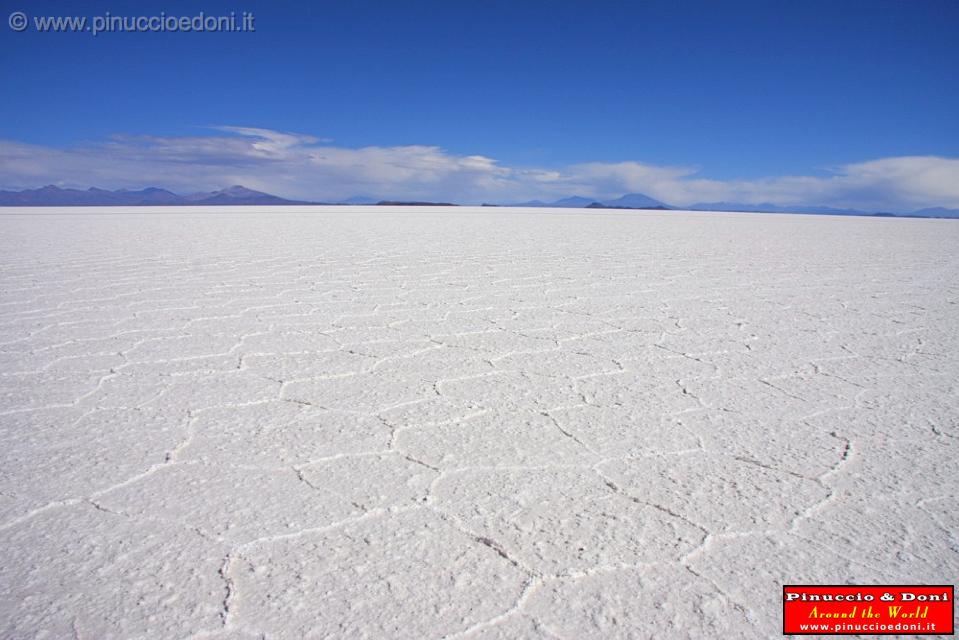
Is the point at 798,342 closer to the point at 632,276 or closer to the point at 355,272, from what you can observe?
the point at 632,276

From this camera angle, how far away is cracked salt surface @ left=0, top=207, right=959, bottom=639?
0.88m

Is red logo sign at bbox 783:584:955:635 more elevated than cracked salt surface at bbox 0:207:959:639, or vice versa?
cracked salt surface at bbox 0:207:959:639

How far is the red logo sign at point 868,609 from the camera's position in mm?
851

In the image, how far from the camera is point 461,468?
1.29 meters

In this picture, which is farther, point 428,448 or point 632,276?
point 632,276

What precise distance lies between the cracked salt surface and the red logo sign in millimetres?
22

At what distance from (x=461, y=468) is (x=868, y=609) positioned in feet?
2.51

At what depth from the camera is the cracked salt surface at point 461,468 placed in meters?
0.88

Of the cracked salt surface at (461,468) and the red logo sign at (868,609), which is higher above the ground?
the cracked salt surface at (461,468)

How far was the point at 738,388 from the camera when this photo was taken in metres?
1.84

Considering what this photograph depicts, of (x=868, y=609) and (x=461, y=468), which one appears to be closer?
(x=868, y=609)

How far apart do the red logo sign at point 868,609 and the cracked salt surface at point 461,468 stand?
0.02 metres

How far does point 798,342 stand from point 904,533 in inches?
58.6

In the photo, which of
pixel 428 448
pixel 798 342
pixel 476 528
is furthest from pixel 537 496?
pixel 798 342
